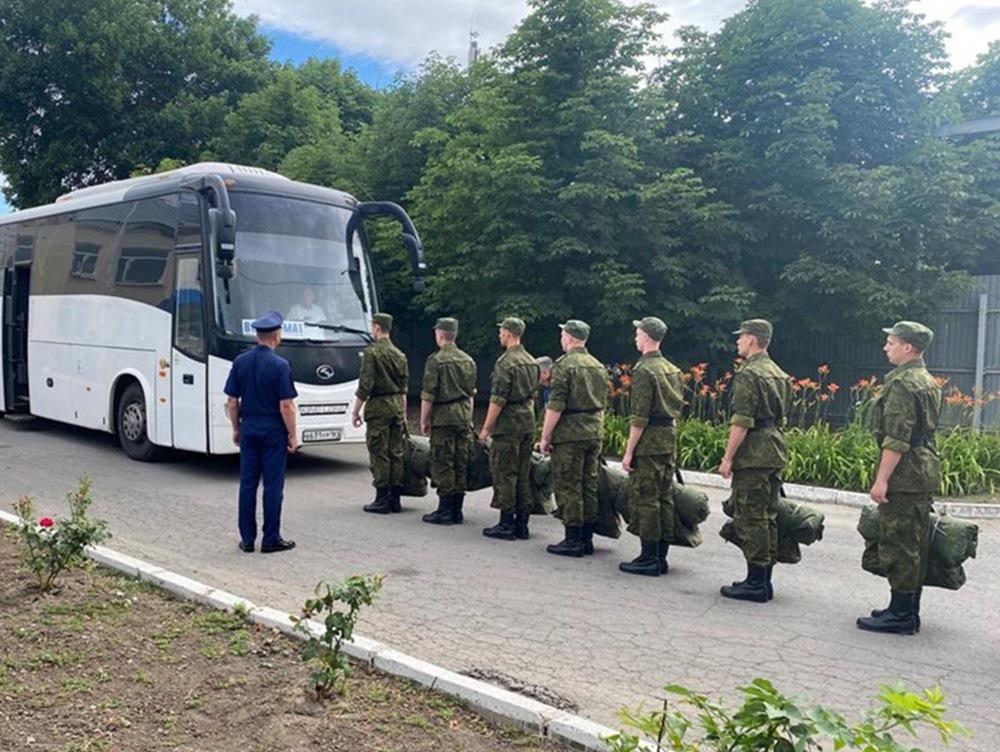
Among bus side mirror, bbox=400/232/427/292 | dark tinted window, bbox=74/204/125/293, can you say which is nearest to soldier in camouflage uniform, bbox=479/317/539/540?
bus side mirror, bbox=400/232/427/292

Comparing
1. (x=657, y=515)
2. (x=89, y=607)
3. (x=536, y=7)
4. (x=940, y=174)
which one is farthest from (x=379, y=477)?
(x=940, y=174)

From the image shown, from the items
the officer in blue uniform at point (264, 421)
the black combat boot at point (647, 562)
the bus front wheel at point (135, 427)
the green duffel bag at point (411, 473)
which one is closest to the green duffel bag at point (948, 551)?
the black combat boot at point (647, 562)

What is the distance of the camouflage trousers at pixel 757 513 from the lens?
237 inches

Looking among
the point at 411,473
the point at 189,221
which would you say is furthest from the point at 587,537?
the point at 189,221

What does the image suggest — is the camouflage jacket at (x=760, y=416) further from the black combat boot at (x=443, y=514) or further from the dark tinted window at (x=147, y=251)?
the dark tinted window at (x=147, y=251)

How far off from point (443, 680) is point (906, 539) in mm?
3092

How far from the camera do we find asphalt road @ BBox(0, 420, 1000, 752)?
465cm

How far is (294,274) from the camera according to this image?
10.3 metres

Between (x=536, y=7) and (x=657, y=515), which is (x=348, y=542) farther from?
(x=536, y=7)

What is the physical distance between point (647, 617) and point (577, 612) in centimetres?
45

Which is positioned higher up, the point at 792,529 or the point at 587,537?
the point at 792,529

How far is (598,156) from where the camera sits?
44.9ft

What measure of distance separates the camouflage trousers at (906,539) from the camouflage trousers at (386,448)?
15.5ft

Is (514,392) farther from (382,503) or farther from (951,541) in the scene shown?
(951,541)
